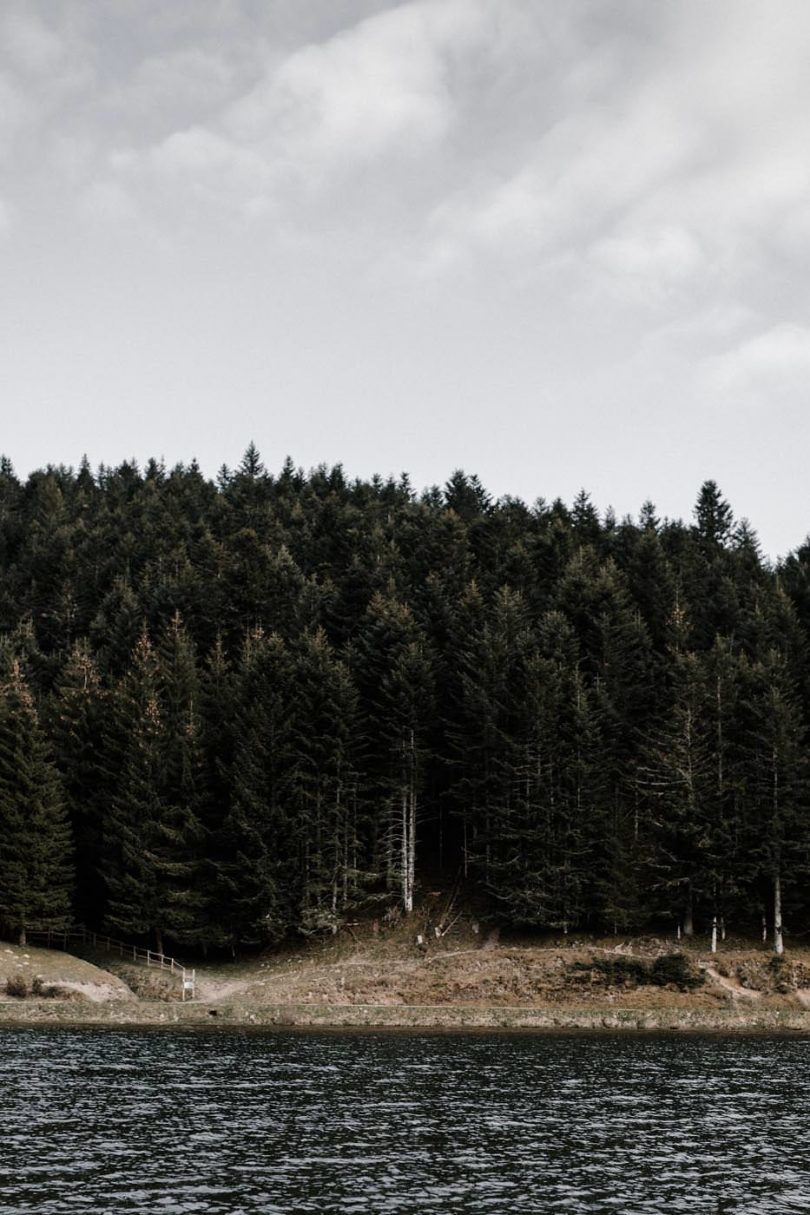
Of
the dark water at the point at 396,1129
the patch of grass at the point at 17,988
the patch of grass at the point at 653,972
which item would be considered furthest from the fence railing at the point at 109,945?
the patch of grass at the point at 653,972

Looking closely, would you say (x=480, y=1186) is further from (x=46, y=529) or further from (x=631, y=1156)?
(x=46, y=529)

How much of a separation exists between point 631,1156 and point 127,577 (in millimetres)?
109696

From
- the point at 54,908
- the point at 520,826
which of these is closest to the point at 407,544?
the point at 520,826

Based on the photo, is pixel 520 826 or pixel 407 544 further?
pixel 407 544

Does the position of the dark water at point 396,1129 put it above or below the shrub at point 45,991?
above

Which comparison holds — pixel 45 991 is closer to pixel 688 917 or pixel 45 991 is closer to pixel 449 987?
pixel 449 987

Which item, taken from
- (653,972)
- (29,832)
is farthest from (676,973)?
(29,832)

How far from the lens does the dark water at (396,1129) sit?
74.0 feet

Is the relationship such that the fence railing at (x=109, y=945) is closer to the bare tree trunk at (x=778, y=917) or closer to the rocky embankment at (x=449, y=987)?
the rocky embankment at (x=449, y=987)

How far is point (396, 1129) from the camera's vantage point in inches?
1179

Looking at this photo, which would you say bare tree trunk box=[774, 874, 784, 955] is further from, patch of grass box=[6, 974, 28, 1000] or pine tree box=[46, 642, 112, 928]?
pine tree box=[46, 642, 112, 928]

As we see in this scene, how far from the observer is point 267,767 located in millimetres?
82062

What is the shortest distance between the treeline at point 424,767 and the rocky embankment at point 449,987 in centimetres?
346

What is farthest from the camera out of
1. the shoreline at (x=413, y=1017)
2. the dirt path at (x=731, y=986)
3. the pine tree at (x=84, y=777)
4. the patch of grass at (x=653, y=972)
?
the pine tree at (x=84, y=777)
